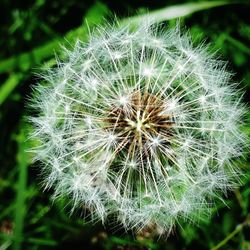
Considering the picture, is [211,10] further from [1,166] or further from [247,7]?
[1,166]

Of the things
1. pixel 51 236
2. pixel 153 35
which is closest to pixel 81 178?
pixel 153 35

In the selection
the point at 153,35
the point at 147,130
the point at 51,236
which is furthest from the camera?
the point at 51,236

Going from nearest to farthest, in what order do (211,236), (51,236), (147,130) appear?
Answer: (147,130) → (211,236) → (51,236)

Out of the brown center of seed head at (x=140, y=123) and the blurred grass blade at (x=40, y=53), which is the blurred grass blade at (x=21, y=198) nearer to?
the blurred grass blade at (x=40, y=53)

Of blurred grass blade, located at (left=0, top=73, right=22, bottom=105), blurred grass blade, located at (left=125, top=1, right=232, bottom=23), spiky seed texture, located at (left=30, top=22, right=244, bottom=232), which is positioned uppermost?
blurred grass blade, located at (left=0, top=73, right=22, bottom=105)

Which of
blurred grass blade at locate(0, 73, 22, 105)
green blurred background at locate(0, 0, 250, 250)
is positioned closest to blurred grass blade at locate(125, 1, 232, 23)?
green blurred background at locate(0, 0, 250, 250)

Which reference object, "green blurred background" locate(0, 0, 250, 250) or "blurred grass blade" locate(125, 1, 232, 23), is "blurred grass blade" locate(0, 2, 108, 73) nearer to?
"green blurred background" locate(0, 0, 250, 250)

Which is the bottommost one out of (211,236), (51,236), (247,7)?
(211,236)

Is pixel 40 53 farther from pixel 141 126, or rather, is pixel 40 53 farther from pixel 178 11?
pixel 141 126
